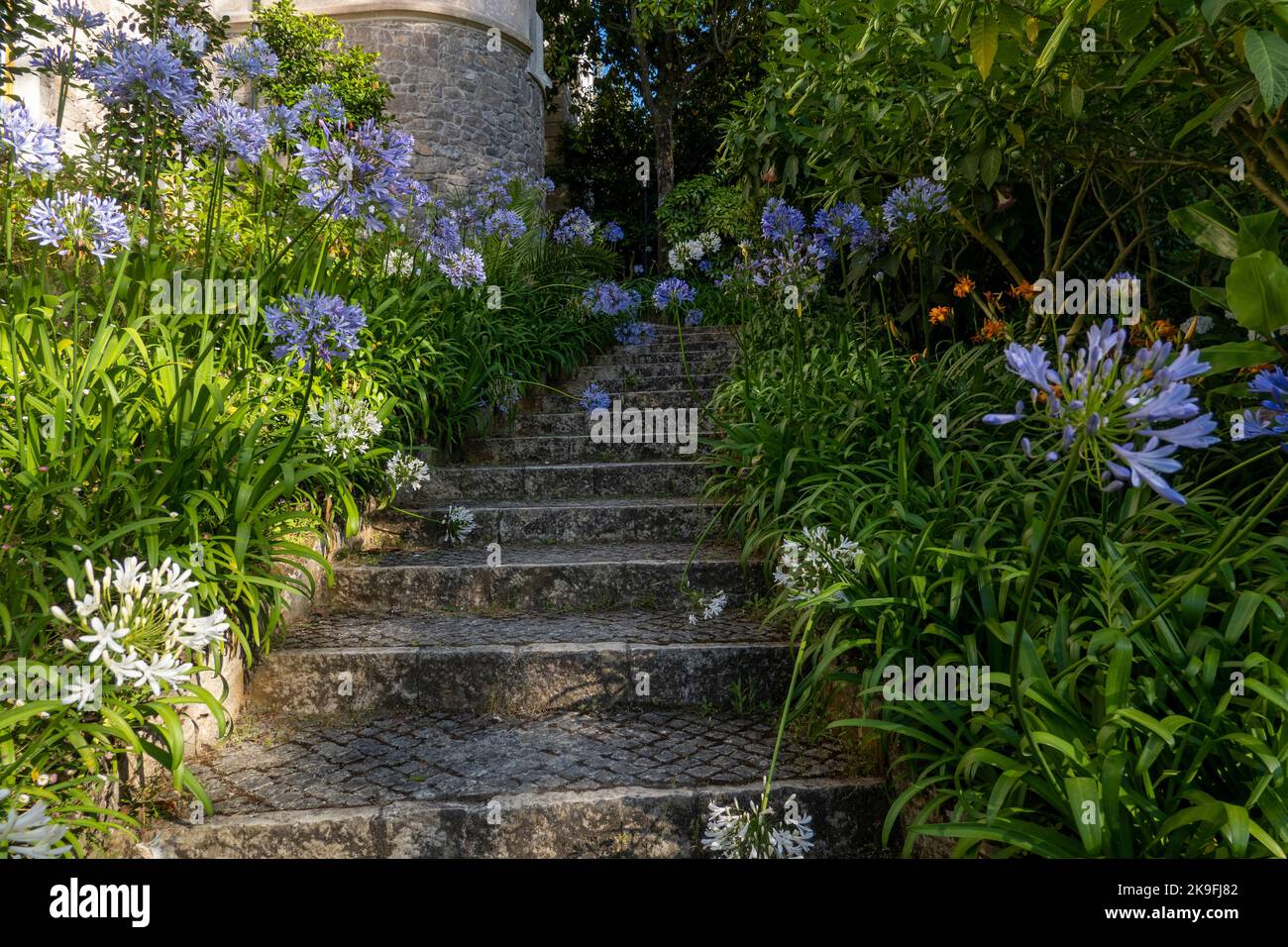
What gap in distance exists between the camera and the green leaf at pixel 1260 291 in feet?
3.88

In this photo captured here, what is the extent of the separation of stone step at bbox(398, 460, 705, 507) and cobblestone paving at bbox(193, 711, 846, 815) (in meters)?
1.70

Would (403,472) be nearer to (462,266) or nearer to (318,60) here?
(462,266)

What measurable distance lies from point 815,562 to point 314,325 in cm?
164

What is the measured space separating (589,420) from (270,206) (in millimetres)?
2042

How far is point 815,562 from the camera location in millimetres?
2195

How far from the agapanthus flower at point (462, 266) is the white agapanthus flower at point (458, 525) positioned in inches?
61.0

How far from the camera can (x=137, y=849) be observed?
68.8 inches

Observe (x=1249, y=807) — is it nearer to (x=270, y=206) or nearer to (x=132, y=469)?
(x=132, y=469)

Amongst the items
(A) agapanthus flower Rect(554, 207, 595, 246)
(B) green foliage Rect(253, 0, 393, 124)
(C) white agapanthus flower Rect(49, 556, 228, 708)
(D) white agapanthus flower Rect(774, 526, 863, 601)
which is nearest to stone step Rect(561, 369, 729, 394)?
(A) agapanthus flower Rect(554, 207, 595, 246)

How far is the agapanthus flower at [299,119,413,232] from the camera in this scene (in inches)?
88.8

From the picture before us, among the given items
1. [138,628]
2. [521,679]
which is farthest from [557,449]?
[138,628]

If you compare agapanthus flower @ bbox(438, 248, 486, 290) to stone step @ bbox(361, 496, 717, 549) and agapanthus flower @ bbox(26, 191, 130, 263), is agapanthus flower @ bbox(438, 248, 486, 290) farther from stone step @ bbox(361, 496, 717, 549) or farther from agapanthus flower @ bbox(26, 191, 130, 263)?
agapanthus flower @ bbox(26, 191, 130, 263)

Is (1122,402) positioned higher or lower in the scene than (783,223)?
lower
